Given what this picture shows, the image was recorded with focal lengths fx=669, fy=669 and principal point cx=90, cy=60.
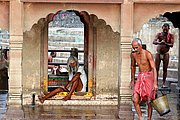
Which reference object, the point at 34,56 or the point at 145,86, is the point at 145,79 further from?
the point at 34,56

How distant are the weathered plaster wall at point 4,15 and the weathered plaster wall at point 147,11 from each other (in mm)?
2858

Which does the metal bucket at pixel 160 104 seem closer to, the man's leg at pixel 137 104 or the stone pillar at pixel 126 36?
the man's leg at pixel 137 104

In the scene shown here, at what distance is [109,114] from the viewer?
15.6 meters

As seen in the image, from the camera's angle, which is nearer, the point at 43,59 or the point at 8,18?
the point at 8,18

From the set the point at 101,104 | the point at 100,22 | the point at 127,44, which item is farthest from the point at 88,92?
the point at 127,44

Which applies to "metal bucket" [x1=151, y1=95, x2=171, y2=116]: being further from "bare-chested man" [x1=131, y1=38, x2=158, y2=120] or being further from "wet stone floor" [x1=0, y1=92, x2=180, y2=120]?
"wet stone floor" [x1=0, y1=92, x2=180, y2=120]

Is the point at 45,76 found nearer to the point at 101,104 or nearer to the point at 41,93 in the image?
the point at 41,93

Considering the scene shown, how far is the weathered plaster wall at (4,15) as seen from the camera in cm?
1483

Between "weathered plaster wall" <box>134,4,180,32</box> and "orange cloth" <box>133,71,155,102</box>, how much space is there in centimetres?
141

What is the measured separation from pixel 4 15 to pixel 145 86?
352cm

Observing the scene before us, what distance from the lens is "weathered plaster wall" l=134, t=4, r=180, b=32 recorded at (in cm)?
1497

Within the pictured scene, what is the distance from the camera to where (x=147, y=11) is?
15.0 metres

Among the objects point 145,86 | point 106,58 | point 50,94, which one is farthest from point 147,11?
point 50,94

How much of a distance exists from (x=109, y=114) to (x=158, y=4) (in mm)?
2811
